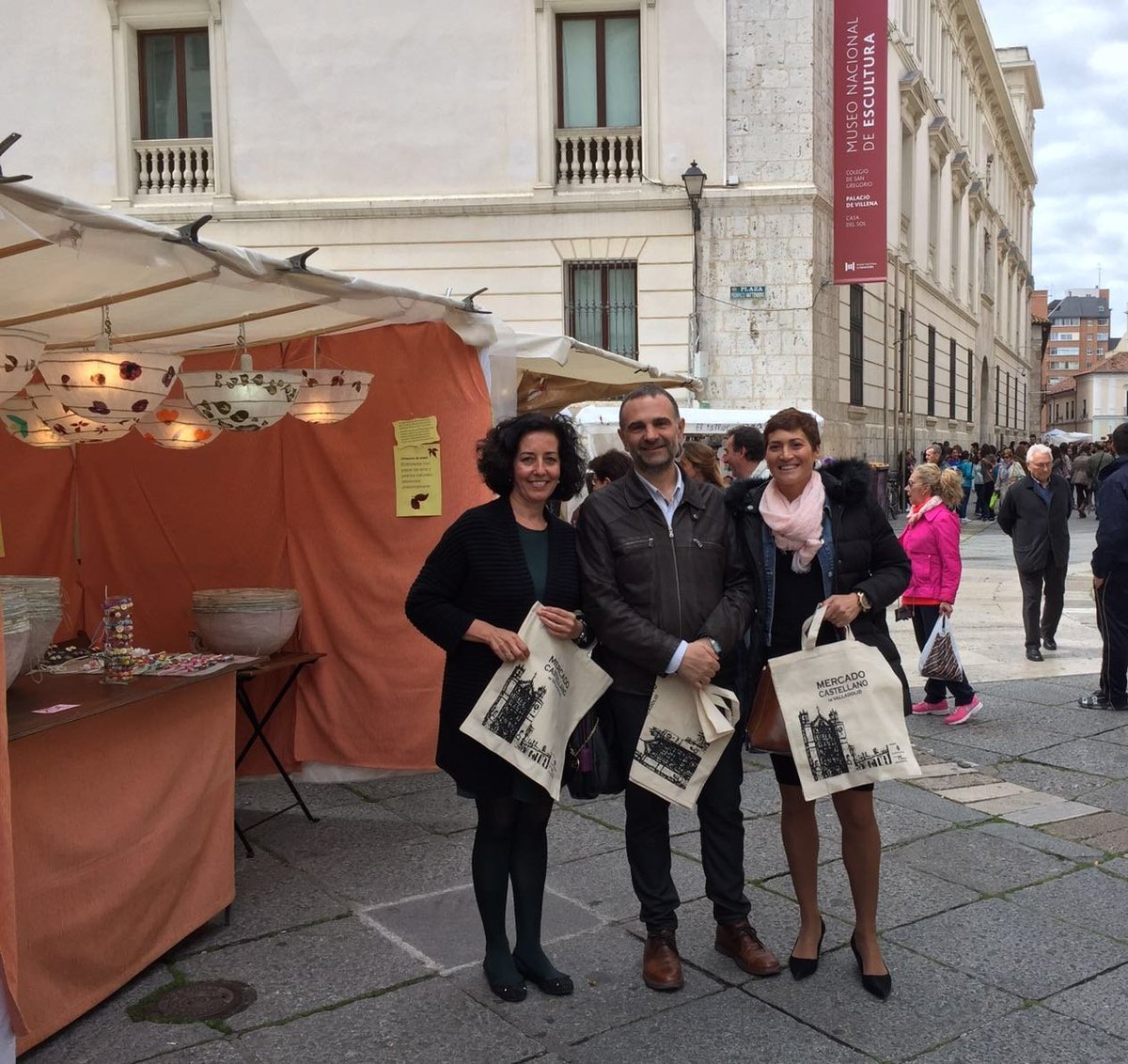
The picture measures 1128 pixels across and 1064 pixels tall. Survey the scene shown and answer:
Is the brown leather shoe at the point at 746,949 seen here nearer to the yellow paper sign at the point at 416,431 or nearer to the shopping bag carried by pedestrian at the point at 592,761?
the shopping bag carried by pedestrian at the point at 592,761

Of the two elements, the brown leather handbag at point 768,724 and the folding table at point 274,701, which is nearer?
the brown leather handbag at point 768,724

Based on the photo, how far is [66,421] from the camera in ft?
15.0

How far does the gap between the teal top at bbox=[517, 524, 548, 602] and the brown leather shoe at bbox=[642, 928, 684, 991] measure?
1164 mm

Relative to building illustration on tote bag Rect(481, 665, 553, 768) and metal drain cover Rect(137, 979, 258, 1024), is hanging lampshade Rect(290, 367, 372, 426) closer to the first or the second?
building illustration on tote bag Rect(481, 665, 553, 768)

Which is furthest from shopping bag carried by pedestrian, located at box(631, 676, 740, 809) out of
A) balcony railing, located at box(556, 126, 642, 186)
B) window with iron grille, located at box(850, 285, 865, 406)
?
window with iron grille, located at box(850, 285, 865, 406)

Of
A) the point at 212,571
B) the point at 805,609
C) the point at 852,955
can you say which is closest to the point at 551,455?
the point at 805,609

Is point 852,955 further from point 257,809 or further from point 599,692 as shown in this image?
point 257,809

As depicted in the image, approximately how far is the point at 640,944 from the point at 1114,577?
4789 millimetres

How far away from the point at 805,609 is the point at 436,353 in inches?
107

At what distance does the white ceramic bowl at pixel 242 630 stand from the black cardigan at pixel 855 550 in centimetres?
245

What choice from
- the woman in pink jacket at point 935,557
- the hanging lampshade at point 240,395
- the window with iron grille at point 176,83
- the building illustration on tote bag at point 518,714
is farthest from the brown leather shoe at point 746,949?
the window with iron grille at point 176,83

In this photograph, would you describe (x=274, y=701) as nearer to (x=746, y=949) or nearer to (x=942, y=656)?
(x=746, y=949)

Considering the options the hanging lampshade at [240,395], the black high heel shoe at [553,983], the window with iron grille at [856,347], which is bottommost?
the black high heel shoe at [553,983]

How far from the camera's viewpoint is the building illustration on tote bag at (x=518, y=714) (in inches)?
134
